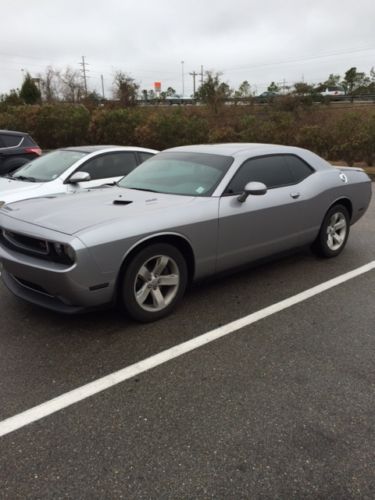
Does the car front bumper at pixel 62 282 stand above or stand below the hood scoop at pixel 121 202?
below

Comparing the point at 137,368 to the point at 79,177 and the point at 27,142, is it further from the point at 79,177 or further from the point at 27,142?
the point at 27,142

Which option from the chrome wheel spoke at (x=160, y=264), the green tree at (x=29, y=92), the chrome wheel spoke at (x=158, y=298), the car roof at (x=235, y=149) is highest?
the green tree at (x=29, y=92)

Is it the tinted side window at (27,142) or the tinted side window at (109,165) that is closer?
the tinted side window at (109,165)

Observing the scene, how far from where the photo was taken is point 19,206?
13.0 ft

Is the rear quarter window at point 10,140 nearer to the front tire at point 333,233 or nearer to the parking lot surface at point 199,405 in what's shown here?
the parking lot surface at point 199,405

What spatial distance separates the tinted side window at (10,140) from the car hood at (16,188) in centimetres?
398

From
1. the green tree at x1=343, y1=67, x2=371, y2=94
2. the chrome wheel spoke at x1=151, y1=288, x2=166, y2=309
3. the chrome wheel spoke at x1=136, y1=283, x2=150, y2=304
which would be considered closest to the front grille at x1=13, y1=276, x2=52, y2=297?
the chrome wheel spoke at x1=136, y1=283, x2=150, y2=304

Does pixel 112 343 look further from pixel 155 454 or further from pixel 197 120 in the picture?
pixel 197 120

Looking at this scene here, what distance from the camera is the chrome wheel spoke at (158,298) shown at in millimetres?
3635

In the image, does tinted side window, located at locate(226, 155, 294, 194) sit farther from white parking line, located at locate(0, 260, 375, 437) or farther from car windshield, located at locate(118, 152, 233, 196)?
white parking line, located at locate(0, 260, 375, 437)

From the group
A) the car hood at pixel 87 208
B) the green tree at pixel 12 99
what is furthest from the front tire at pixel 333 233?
the green tree at pixel 12 99

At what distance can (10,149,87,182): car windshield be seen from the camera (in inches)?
248

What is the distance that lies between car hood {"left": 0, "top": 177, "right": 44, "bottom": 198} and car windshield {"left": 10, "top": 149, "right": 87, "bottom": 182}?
17cm

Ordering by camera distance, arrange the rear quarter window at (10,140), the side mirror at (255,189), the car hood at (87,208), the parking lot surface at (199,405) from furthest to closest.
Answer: the rear quarter window at (10,140) → the side mirror at (255,189) → the car hood at (87,208) → the parking lot surface at (199,405)
